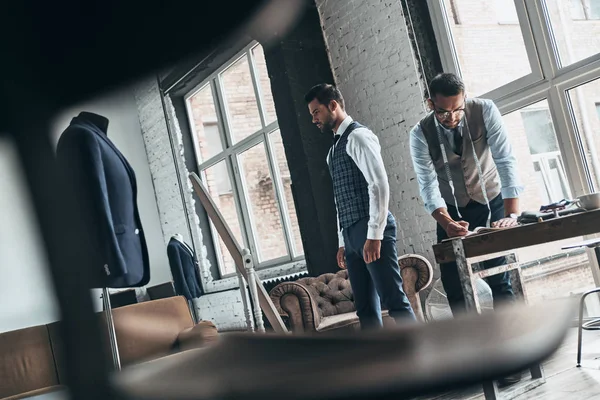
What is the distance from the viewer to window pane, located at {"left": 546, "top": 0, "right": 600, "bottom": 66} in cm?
345

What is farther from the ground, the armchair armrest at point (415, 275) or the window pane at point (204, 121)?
the window pane at point (204, 121)

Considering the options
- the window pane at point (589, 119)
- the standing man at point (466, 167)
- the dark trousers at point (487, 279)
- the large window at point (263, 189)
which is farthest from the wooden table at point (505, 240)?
the large window at point (263, 189)

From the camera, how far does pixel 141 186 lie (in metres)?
0.21

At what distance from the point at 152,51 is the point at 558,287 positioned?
157 inches

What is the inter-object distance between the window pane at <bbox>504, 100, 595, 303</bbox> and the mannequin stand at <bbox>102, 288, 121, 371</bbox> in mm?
3860

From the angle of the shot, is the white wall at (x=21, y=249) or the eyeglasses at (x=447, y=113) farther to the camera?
the eyeglasses at (x=447, y=113)

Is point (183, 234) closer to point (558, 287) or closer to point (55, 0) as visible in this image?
point (55, 0)

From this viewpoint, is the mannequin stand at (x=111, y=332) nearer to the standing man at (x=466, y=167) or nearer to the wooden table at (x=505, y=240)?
the wooden table at (x=505, y=240)

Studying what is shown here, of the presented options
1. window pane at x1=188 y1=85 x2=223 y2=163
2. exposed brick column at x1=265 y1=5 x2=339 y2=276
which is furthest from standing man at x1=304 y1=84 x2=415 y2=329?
exposed brick column at x1=265 y1=5 x2=339 y2=276

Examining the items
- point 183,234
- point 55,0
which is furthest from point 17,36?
point 183,234

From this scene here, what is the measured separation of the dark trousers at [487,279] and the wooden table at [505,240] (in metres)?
0.25

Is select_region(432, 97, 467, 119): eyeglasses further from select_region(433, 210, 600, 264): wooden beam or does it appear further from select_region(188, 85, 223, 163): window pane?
select_region(188, 85, 223, 163): window pane

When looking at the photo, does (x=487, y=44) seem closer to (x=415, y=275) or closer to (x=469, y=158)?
(x=415, y=275)

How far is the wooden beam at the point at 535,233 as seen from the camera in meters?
1.60
